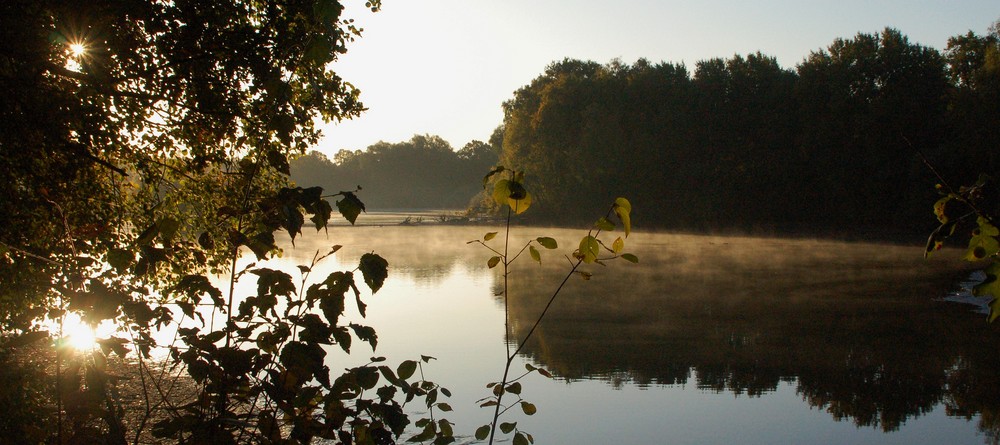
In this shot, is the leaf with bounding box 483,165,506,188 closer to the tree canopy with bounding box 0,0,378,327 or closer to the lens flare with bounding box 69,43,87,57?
the tree canopy with bounding box 0,0,378,327

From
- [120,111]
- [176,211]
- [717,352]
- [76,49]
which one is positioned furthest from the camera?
[717,352]

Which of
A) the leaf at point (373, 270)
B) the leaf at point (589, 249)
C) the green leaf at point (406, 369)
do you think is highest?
the leaf at point (589, 249)

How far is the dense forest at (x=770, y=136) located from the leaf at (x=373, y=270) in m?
28.2

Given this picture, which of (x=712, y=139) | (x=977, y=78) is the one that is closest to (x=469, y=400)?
(x=977, y=78)

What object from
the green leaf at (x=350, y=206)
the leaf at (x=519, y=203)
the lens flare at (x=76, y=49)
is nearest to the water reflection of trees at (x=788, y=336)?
the lens flare at (x=76, y=49)

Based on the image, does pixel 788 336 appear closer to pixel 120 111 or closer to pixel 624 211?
pixel 120 111

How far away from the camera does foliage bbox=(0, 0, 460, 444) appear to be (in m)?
2.03

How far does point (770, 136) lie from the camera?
36.3m

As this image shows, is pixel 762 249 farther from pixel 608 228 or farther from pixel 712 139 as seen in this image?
pixel 608 228

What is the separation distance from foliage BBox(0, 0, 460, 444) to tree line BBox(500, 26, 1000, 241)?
84.3 ft

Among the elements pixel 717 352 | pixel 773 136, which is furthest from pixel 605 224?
pixel 773 136

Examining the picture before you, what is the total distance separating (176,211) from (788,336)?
7.72 metres

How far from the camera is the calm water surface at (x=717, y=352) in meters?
6.88

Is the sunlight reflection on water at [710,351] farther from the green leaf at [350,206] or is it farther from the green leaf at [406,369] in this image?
the green leaf at [350,206]
